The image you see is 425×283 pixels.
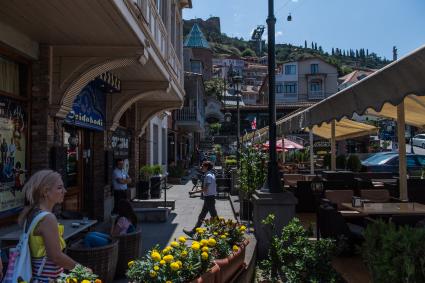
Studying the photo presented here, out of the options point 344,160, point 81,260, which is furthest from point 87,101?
point 344,160

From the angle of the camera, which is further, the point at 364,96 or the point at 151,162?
the point at 151,162

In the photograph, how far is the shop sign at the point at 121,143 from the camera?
1257cm

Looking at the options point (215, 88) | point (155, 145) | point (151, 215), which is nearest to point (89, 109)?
point (151, 215)

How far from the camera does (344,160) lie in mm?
22266

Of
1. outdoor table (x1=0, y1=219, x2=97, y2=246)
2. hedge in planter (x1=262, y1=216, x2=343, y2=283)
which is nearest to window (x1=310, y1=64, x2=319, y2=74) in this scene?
outdoor table (x1=0, y1=219, x2=97, y2=246)

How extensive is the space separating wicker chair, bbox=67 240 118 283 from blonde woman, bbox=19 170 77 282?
78.0 inches

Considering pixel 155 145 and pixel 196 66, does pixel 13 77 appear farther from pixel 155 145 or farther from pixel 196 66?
pixel 196 66

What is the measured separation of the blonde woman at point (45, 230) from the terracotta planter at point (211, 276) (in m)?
1.07

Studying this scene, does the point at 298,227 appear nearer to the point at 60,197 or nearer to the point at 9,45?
the point at 60,197

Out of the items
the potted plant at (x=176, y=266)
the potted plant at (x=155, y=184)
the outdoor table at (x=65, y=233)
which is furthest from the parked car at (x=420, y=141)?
the potted plant at (x=176, y=266)

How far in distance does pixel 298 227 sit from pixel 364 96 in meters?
1.75

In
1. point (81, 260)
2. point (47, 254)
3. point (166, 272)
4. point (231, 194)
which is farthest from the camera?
point (231, 194)

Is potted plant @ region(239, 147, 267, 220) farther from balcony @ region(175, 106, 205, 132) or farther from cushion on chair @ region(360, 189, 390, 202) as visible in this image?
balcony @ region(175, 106, 205, 132)

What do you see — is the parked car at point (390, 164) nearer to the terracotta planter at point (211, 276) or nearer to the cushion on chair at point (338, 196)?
the cushion on chair at point (338, 196)
